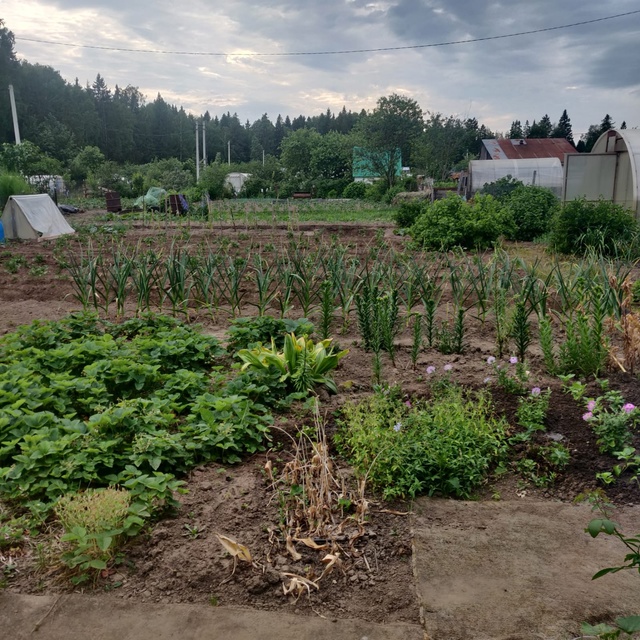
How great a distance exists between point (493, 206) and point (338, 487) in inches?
414

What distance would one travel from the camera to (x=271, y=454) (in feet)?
10.3

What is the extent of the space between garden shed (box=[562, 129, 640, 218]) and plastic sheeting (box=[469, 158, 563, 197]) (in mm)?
6346

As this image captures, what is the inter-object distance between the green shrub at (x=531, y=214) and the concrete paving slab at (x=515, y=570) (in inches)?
A: 441

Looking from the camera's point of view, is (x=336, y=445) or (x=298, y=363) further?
(x=298, y=363)

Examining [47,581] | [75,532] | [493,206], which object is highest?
[493,206]

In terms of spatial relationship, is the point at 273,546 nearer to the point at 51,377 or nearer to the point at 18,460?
the point at 18,460

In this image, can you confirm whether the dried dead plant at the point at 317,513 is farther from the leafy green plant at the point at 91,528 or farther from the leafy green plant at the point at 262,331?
the leafy green plant at the point at 262,331

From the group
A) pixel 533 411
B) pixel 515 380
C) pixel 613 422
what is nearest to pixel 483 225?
pixel 515 380

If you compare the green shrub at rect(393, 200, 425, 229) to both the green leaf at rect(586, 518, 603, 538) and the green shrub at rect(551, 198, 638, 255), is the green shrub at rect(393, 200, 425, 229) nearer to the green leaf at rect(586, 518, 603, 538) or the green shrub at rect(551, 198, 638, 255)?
the green shrub at rect(551, 198, 638, 255)

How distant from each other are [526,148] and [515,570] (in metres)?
37.3

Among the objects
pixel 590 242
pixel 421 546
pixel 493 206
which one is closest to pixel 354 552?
pixel 421 546

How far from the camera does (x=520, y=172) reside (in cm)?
2162

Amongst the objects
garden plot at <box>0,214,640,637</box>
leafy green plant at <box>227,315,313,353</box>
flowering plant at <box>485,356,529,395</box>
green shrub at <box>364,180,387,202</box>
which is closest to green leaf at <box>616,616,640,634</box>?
garden plot at <box>0,214,640,637</box>

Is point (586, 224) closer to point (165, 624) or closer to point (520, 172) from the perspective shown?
point (165, 624)
